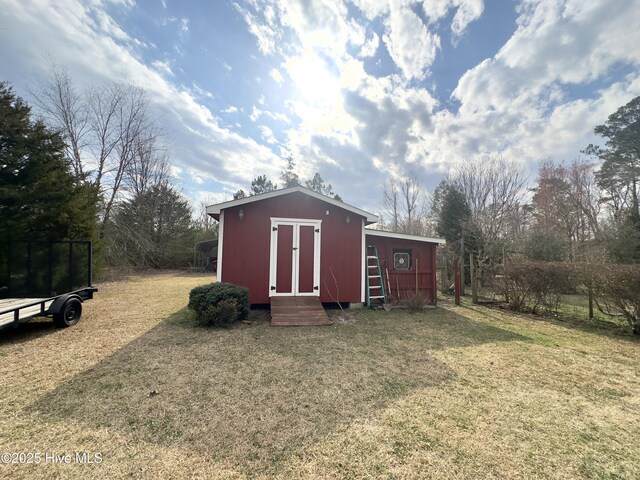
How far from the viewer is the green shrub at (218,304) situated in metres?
5.21

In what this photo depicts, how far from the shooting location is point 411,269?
829 cm

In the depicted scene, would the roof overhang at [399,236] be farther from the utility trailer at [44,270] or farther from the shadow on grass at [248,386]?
the utility trailer at [44,270]

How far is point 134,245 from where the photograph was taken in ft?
50.4

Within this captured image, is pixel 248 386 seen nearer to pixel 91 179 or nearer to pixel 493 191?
pixel 91 179

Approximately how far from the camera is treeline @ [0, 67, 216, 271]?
8.34 m

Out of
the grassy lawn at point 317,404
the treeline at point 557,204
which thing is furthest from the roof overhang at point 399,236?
the treeline at point 557,204

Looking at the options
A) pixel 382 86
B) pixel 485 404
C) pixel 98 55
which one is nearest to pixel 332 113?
pixel 382 86

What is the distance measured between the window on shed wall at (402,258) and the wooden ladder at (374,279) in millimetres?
749

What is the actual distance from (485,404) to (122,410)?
12.4 ft

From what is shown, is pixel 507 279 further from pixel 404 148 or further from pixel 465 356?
pixel 404 148

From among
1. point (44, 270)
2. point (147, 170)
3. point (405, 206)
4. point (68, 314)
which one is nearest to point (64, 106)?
point (147, 170)

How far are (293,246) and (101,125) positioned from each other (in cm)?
1644

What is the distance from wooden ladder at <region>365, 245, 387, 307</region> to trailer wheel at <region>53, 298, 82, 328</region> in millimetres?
7003

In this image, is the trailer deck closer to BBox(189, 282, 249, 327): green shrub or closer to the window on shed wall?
BBox(189, 282, 249, 327): green shrub
